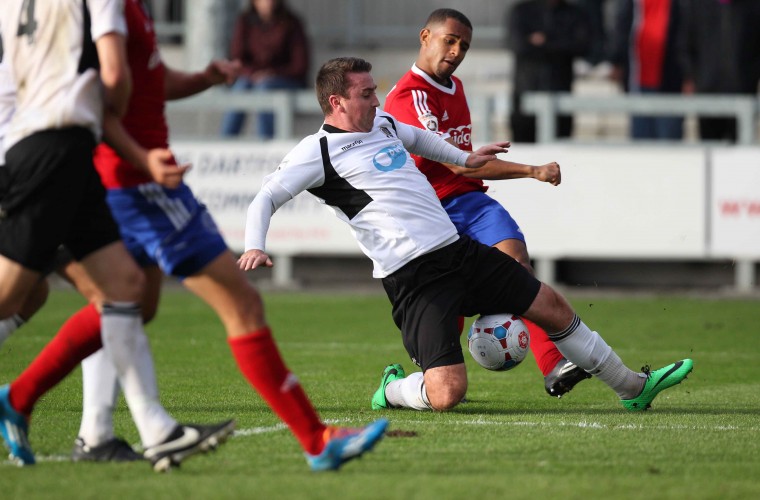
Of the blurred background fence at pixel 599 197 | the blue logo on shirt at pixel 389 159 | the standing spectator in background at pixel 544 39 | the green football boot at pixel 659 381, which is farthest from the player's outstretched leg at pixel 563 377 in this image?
the standing spectator in background at pixel 544 39

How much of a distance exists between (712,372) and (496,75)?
39.3ft

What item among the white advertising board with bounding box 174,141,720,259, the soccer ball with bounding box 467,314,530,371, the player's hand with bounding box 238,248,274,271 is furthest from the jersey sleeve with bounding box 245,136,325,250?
the white advertising board with bounding box 174,141,720,259

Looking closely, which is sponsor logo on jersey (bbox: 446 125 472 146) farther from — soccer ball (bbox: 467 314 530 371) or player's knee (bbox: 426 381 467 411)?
player's knee (bbox: 426 381 467 411)

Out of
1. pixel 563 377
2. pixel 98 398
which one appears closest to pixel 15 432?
pixel 98 398

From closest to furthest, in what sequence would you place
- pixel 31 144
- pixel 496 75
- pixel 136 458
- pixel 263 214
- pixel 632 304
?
1. pixel 31 144
2. pixel 136 458
3. pixel 263 214
4. pixel 632 304
5. pixel 496 75

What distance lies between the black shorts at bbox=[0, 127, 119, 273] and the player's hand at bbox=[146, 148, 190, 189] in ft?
0.92

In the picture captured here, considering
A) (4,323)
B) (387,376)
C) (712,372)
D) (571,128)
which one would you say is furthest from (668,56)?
(4,323)

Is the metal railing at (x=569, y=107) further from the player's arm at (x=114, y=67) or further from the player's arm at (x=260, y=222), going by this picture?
the player's arm at (x=114, y=67)

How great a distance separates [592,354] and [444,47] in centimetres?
204

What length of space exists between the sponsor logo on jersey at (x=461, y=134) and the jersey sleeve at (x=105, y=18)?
3399mm

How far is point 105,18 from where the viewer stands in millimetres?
5156

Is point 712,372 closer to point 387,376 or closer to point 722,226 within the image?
point 387,376

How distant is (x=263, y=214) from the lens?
692 centimetres

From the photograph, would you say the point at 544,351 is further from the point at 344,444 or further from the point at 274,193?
the point at 344,444
